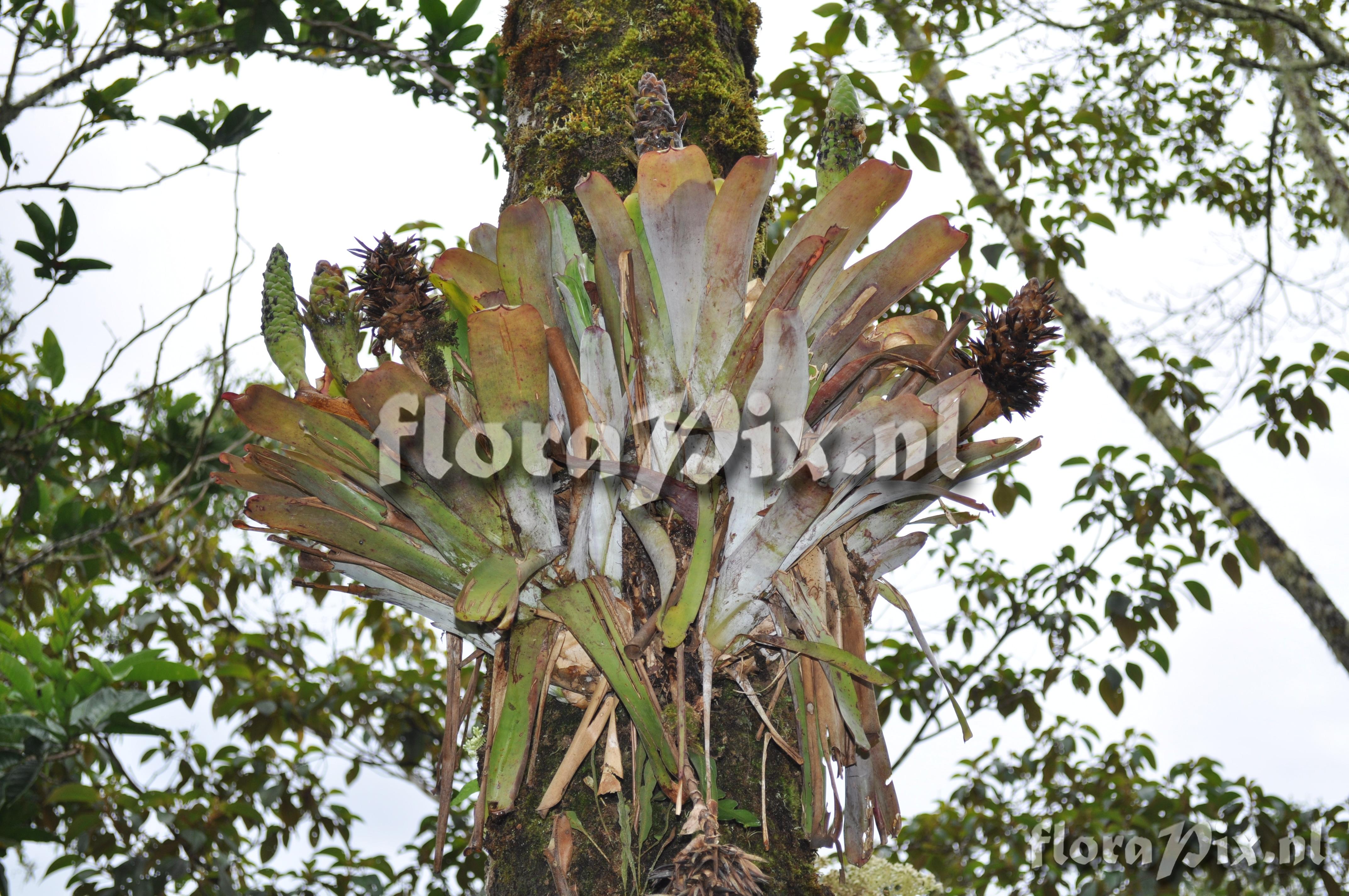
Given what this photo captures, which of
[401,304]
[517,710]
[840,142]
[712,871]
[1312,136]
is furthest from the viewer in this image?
[1312,136]

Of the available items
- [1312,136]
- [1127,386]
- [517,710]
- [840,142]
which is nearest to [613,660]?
[517,710]

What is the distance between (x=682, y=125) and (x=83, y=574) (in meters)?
2.45

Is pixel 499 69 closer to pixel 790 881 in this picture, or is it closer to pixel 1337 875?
pixel 790 881

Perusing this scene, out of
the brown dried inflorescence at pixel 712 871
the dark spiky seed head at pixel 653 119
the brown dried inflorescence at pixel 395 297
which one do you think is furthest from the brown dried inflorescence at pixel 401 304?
the brown dried inflorescence at pixel 712 871

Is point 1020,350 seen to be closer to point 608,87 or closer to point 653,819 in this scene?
point 653,819

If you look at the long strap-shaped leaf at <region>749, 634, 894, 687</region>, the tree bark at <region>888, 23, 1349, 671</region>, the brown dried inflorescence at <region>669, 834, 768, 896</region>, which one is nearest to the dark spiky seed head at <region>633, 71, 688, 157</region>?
the long strap-shaped leaf at <region>749, 634, 894, 687</region>

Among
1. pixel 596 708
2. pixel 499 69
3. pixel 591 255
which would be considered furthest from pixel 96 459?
pixel 596 708

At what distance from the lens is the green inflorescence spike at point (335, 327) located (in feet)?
3.27

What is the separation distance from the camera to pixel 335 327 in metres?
1.00

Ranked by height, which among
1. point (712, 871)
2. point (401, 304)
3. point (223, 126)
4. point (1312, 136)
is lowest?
point (712, 871)

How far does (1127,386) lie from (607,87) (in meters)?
3.74

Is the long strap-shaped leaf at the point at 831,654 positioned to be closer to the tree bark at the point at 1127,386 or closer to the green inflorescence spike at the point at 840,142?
the green inflorescence spike at the point at 840,142

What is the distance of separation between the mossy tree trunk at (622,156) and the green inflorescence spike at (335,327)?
31 cm

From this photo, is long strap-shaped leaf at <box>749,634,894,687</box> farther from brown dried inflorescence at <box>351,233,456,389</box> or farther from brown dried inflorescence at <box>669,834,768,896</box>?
brown dried inflorescence at <box>351,233,456,389</box>
